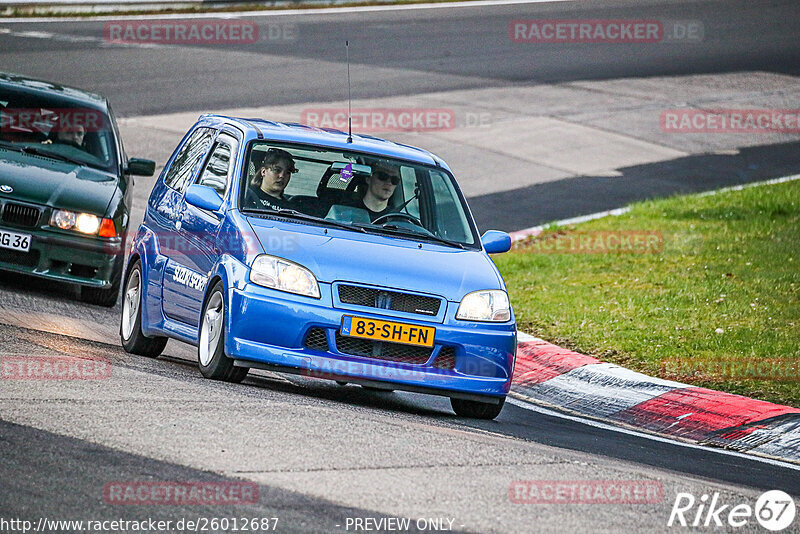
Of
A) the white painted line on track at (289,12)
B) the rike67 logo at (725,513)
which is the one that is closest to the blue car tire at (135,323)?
the rike67 logo at (725,513)

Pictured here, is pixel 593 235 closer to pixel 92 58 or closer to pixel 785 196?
pixel 785 196

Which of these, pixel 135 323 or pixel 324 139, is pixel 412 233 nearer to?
pixel 324 139

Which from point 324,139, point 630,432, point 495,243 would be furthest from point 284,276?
point 630,432

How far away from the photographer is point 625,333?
11539 mm

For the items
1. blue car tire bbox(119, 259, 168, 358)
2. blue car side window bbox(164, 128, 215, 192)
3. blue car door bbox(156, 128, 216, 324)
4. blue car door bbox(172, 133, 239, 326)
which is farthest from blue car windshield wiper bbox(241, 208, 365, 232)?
blue car tire bbox(119, 259, 168, 358)

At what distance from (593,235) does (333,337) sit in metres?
8.51

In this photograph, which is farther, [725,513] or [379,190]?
[379,190]

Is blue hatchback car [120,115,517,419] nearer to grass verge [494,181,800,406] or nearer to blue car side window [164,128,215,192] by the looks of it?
blue car side window [164,128,215,192]

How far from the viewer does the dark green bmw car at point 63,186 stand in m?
11.2

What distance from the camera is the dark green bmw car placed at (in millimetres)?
11250

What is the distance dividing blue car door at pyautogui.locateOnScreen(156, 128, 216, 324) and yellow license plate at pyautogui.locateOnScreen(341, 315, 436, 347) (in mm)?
1192

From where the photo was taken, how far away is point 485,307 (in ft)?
27.3

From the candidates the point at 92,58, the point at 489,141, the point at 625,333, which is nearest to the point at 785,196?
the point at 489,141

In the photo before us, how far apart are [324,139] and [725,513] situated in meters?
4.19
